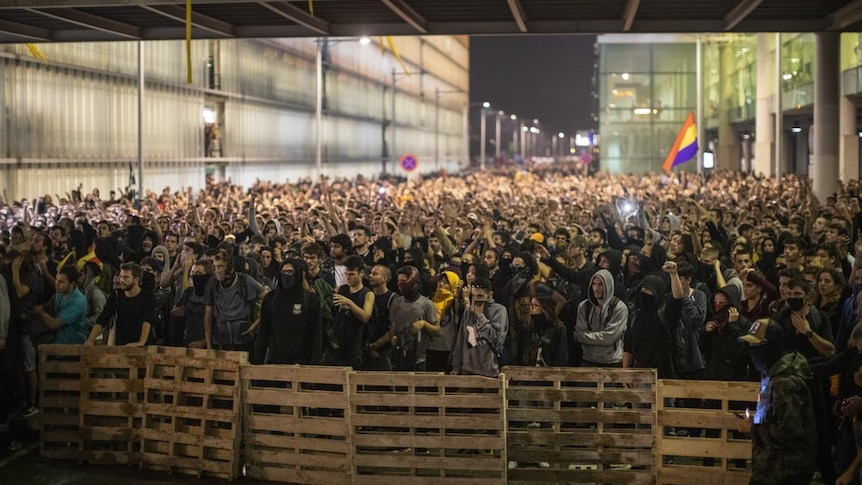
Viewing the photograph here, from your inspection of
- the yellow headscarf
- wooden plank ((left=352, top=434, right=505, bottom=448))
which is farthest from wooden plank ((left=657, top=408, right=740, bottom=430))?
the yellow headscarf

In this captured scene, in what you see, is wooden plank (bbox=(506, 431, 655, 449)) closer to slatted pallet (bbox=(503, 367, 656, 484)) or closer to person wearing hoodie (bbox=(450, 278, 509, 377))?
slatted pallet (bbox=(503, 367, 656, 484))

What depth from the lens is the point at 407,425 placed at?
31.2 ft

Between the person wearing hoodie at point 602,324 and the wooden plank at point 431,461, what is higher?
the person wearing hoodie at point 602,324

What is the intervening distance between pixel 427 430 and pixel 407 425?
189mm

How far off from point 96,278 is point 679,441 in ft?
22.4

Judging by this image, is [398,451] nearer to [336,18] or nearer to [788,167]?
[336,18]

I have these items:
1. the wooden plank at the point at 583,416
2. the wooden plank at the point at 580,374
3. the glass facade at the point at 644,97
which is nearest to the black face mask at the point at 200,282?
the wooden plank at the point at 580,374

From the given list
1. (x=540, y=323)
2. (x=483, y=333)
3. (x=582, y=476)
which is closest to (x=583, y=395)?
(x=582, y=476)

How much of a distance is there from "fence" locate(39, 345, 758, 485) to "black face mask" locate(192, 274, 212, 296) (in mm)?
1284

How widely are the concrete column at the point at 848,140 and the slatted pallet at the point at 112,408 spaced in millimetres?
34076

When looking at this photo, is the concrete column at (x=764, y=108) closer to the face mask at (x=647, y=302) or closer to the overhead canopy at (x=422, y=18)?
the overhead canopy at (x=422, y=18)

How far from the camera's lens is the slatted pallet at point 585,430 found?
30.5ft

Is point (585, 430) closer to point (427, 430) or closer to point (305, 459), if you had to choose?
point (427, 430)

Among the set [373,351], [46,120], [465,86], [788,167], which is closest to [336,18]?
[373,351]
